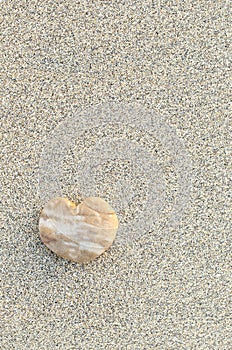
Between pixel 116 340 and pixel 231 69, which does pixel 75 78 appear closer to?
pixel 231 69

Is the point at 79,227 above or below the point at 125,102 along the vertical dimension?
below

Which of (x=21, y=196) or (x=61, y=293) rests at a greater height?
(x=21, y=196)

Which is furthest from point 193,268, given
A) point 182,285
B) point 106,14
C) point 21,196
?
point 106,14

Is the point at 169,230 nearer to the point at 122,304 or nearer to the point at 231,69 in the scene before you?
the point at 122,304

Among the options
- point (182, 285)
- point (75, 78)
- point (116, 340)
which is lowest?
point (116, 340)
